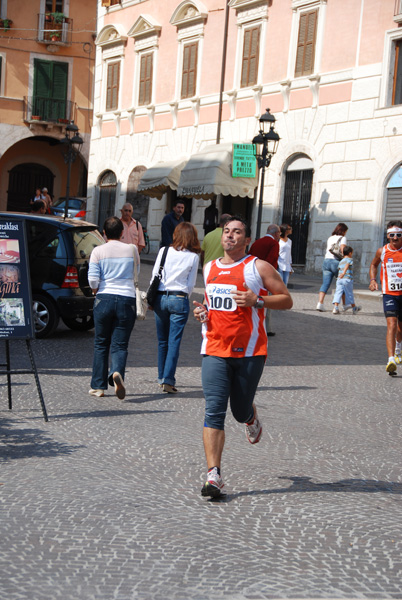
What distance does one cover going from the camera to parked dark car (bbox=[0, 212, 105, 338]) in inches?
500

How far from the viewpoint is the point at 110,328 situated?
29.2ft

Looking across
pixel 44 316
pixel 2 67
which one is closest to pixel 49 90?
pixel 2 67

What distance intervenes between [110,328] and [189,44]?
2559 cm

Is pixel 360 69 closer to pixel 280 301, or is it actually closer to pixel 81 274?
pixel 81 274

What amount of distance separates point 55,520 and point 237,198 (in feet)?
90.4

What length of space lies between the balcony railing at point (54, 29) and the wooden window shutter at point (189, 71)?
44.9 feet

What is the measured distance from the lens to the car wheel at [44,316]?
41.6 ft

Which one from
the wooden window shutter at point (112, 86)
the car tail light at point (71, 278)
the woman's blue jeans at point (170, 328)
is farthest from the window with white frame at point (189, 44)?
the woman's blue jeans at point (170, 328)

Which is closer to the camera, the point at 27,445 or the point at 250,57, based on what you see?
the point at 27,445

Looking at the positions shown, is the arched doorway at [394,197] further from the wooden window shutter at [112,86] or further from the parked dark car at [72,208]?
the wooden window shutter at [112,86]

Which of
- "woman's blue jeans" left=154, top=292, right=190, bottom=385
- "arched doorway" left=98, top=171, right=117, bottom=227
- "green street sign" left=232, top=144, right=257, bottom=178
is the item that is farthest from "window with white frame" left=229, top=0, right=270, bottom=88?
"woman's blue jeans" left=154, top=292, right=190, bottom=385

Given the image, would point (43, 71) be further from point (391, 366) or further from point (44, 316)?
point (391, 366)

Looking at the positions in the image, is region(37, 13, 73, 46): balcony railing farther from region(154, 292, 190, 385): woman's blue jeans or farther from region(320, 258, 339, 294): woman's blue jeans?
region(154, 292, 190, 385): woman's blue jeans

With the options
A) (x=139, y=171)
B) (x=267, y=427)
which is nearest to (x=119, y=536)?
(x=267, y=427)
